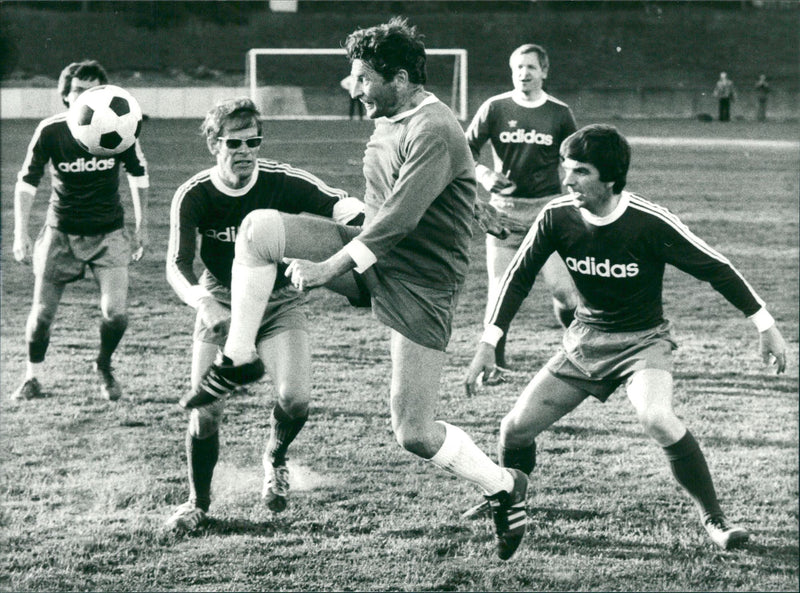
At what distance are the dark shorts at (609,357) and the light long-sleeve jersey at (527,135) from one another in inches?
127

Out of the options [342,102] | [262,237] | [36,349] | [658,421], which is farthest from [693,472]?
[342,102]

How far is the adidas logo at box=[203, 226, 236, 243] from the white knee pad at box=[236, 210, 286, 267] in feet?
2.71

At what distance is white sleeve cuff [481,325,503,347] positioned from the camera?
4578mm

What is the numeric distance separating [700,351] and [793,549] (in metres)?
3.80

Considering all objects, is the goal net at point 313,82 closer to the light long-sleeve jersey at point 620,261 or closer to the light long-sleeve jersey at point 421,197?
the light long-sleeve jersey at point 620,261

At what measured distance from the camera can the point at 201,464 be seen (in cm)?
498

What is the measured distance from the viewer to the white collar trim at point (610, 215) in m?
4.57

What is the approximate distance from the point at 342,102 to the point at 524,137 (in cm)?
2962

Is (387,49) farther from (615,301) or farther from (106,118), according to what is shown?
(106,118)

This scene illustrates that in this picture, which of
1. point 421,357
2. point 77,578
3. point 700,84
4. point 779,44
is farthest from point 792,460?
point 779,44

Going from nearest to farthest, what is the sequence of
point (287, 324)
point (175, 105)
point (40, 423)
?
point (287, 324) < point (40, 423) < point (175, 105)

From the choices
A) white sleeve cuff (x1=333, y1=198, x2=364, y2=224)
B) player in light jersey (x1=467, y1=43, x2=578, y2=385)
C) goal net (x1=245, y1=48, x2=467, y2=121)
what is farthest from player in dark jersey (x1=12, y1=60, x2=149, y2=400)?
goal net (x1=245, y1=48, x2=467, y2=121)

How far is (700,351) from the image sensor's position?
838cm

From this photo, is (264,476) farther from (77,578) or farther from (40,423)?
(40,423)
